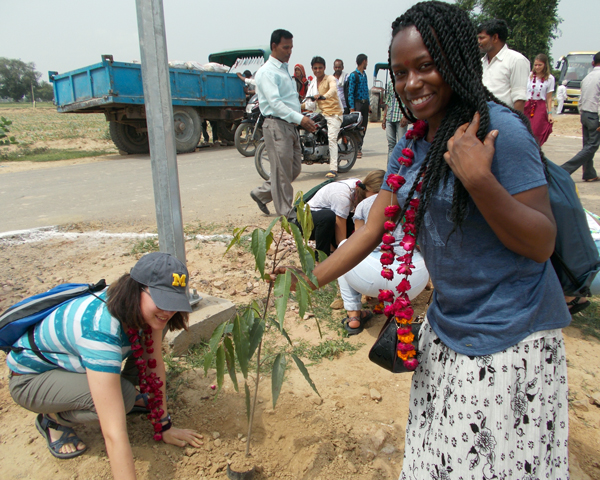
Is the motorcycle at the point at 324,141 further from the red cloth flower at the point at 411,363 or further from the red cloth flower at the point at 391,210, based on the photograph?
the red cloth flower at the point at 411,363

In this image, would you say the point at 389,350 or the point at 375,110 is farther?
the point at 375,110

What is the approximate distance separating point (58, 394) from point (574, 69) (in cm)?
2308

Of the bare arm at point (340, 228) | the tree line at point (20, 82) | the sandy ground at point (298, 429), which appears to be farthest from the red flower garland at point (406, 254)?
the tree line at point (20, 82)

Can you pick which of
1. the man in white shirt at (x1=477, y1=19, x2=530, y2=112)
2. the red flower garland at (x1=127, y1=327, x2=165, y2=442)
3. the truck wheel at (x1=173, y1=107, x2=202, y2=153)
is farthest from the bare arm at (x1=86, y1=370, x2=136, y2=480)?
the truck wheel at (x1=173, y1=107, x2=202, y2=153)

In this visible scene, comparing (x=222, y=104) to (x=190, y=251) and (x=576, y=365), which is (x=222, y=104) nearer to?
(x=190, y=251)

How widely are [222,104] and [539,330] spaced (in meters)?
11.3

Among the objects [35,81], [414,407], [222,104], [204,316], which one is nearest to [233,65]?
[222,104]

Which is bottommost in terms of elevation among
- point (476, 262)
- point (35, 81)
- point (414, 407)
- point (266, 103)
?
point (414, 407)

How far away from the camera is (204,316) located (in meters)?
2.88

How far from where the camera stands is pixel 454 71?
1167 mm

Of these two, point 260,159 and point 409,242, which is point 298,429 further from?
point 260,159

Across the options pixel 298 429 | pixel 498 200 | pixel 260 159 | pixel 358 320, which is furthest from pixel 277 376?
pixel 260 159

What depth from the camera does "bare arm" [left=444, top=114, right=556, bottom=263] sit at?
41.2 inches

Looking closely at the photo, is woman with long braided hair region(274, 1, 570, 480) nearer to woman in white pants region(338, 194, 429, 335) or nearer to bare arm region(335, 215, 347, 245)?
woman in white pants region(338, 194, 429, 335)
